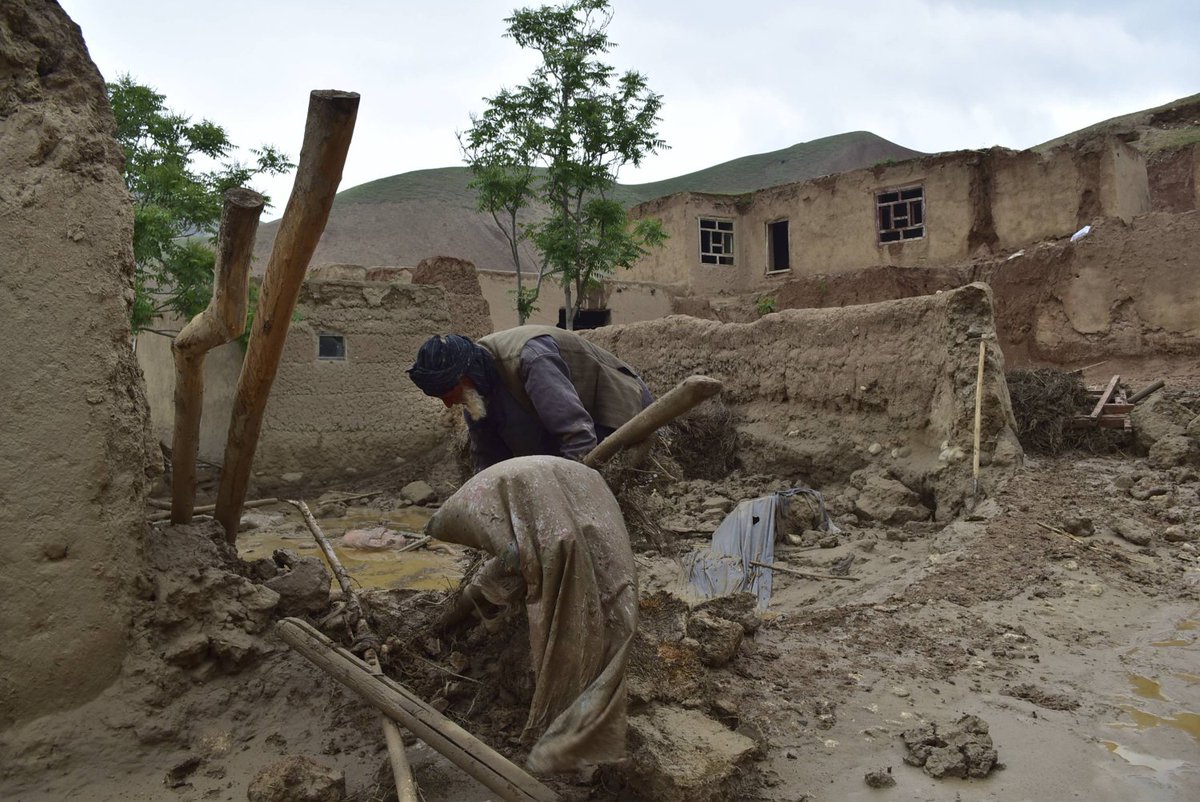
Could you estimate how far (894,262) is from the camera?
53.1 feet

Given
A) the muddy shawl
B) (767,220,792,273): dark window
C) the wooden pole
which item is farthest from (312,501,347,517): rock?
(767,220,792,273): dark window

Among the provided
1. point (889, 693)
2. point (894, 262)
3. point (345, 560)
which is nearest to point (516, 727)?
point (889, 693)

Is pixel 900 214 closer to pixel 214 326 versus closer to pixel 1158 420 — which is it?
pixel 1158 420

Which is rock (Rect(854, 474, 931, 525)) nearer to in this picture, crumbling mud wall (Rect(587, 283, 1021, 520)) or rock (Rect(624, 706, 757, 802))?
crumbling mud wall (Rect(587, 283, 1021, 520))

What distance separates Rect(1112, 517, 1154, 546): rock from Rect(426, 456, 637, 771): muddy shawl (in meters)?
3.59

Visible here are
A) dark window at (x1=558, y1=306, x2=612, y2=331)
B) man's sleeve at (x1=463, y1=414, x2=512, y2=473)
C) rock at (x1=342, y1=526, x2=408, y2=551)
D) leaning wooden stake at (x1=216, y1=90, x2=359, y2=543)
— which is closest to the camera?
leaning wooden stake at (x1=216, y1=90, x2=359, y2=543)

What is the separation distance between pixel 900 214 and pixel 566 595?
1565 centimetres

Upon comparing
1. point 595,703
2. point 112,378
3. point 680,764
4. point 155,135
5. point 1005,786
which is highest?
point 155,135

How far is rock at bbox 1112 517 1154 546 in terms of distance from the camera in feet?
15.1

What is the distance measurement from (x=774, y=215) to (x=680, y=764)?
54.7ft

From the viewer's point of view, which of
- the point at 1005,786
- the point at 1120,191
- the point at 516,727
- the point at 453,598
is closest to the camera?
the point at 1005,786

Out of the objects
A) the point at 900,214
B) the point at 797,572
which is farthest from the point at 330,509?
the point at 900,214

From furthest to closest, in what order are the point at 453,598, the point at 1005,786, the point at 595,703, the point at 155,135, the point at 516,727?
the point at 155,135, the point at 453,598, the point at 516,727, the point at 1005,786, the point at 595,703

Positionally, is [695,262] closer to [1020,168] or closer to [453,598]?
[1020,168]
